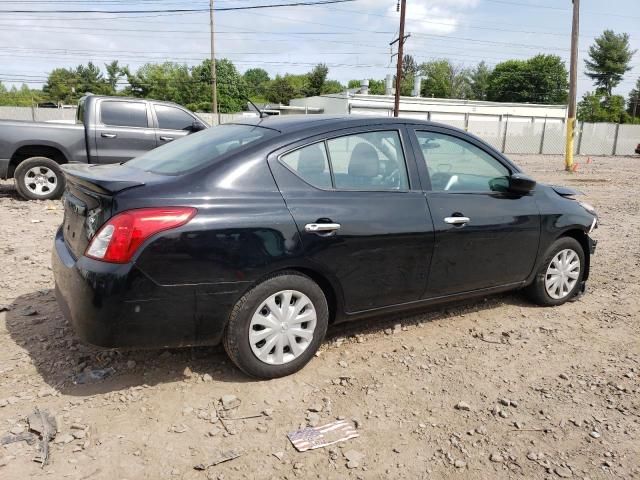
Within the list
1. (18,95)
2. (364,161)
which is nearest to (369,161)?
(364,161)

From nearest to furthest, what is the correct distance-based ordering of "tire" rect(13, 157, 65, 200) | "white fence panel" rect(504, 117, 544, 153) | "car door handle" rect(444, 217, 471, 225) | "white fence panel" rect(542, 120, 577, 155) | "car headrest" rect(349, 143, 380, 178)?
"car headrest" rect(349, 143, 380, 178) → "car door handle" rect(444, 217, 471, 225) → "tire" rect(13, 157, 65, 200) → "white fence panel" rect(504, 117, 544, 153) → "white fence panel" rect(542, 120, 577, 155)

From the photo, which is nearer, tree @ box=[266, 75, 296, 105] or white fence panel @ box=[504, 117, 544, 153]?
white fence panel @ box=[504, 117, 544, 153]

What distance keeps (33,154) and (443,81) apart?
259 ft

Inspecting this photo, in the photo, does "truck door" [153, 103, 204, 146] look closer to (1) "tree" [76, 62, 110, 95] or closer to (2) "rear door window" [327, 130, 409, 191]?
(2) "rear door window" [327, 130, 409, 191]

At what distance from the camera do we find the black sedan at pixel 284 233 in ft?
8.65

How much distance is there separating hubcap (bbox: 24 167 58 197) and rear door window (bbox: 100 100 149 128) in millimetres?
1235

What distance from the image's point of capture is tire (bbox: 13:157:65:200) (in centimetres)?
811

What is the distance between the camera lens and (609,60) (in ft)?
233

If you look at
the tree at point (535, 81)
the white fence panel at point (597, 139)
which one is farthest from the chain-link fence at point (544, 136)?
the tree at point (535, 81)

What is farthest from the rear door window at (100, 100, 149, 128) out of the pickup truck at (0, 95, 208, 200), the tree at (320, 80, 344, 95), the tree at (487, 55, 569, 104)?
the tree at (487, 55, 569, 104)

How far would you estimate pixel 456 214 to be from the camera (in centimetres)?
359

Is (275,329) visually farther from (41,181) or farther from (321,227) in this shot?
(41,181)

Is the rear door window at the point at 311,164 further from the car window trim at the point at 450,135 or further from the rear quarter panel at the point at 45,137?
the rear quarter panel at the point at 45,137

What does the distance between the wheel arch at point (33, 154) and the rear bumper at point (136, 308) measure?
6371 mm
